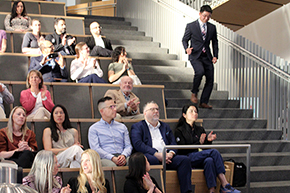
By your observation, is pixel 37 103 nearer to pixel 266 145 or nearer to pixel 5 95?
pixel 5 95

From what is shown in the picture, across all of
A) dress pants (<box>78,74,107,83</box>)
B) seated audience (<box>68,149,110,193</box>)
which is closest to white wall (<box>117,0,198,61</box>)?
dress pants (<box>78,74,107,83</box>)

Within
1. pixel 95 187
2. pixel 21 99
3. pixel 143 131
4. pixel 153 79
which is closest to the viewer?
pixel 95 187

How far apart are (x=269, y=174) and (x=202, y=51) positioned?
159cm

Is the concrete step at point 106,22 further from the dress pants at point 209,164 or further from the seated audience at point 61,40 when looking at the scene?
the dress pants at point 209,164

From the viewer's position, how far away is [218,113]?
421 centimetres

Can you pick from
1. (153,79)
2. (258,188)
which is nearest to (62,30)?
(153,79)

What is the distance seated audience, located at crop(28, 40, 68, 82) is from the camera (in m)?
3.69

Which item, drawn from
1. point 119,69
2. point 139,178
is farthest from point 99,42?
point 139,178

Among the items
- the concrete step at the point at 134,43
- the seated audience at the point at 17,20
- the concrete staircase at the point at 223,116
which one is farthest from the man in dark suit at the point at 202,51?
the seated audience at the point at 17,20

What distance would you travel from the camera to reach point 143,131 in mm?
2941

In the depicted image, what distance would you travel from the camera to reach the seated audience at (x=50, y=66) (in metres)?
3.69

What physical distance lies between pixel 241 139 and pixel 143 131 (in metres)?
1.41

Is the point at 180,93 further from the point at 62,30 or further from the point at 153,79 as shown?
the point at 62,30

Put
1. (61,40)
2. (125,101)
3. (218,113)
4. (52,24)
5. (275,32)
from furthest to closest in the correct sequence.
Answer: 1. (275,32)
2. (52,24)
3. (61,40)
4. (218,113)
5. (125,101)
